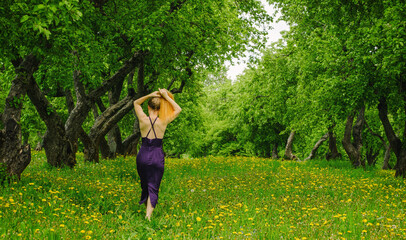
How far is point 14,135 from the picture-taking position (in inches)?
305

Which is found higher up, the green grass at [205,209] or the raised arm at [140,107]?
the raised arm at [140,107]

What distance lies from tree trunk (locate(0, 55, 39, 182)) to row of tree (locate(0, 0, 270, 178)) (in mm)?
21

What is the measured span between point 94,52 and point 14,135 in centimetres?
327

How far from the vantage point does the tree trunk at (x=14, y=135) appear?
7449mm

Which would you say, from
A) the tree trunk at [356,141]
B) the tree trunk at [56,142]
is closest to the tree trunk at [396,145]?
the tree trunk at [356,141]

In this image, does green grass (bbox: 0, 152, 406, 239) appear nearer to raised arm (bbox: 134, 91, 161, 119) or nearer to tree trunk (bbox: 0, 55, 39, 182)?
tree trunk (bbox: 0, 55, 39, 182)

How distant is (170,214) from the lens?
6.41 m

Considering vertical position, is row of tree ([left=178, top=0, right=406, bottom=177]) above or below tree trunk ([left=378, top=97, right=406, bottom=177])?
above

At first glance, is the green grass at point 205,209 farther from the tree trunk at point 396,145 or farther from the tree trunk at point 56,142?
the tree trunk at point 396,145

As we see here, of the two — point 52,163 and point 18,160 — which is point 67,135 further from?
point 18,160

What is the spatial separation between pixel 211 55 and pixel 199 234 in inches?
441

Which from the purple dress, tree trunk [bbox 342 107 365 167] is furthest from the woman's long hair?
tree trunk [bbox 342 107 365 167]

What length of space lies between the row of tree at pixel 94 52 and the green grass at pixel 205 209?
1855 mm

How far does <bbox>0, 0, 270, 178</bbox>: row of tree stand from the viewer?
6605 millimetres
